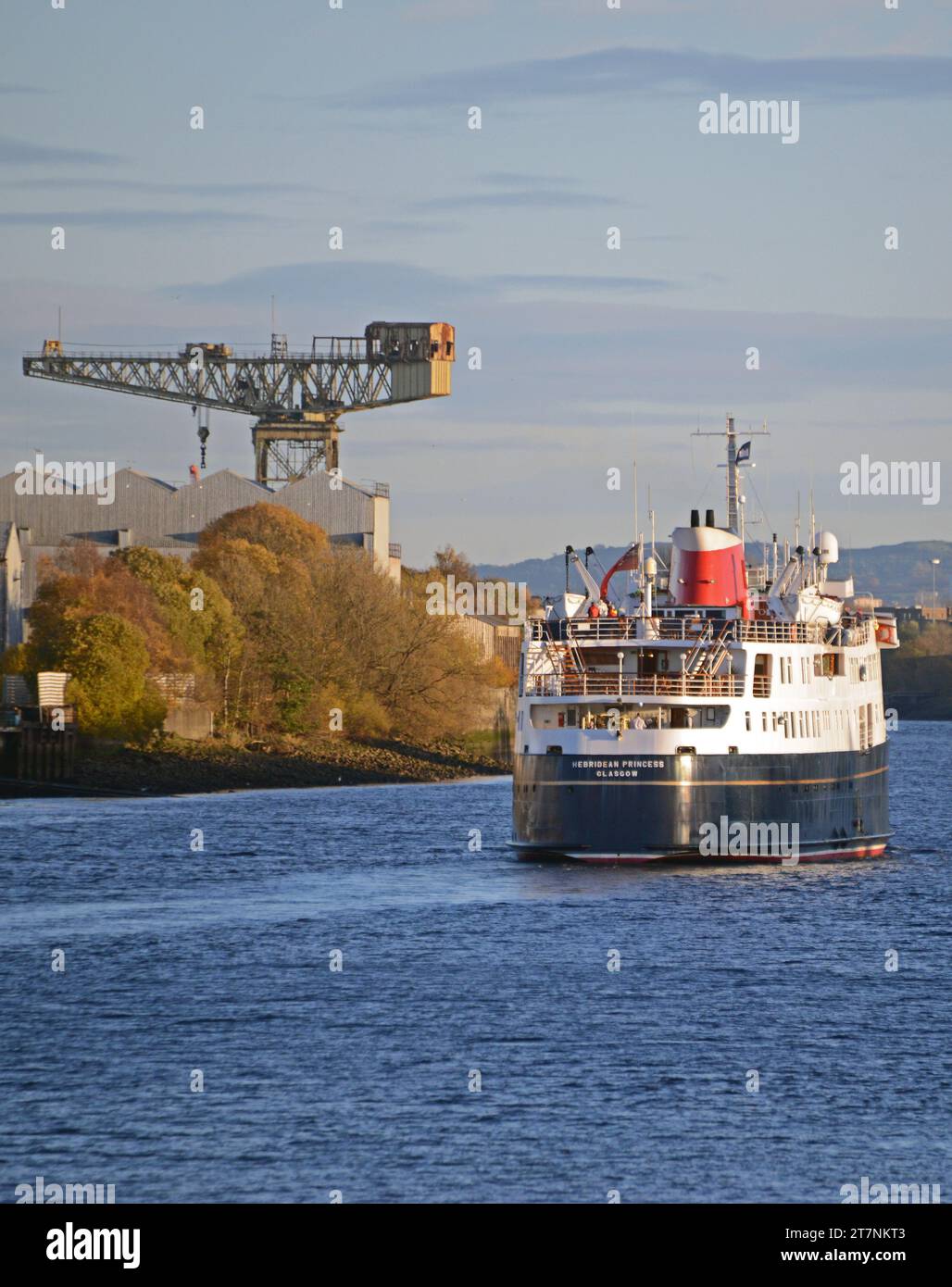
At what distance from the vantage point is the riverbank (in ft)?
344

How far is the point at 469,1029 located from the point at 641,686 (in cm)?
2325

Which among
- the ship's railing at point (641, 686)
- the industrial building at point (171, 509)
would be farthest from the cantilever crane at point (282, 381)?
the ship's railing at point (641, 686)

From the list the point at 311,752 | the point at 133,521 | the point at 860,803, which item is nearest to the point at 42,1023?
the point at 860,803

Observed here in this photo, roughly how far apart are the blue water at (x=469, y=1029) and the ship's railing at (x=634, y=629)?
23.3 ft

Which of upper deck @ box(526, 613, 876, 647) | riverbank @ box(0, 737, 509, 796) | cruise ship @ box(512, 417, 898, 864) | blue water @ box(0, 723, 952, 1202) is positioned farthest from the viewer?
riverbank @ box(0, 737, 509, 796)

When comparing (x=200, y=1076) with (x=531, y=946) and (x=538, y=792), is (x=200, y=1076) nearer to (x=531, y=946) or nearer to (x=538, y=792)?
(x=531, y=946)

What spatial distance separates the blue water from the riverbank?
120 feet

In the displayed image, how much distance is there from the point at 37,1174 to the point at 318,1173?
3.91 meters

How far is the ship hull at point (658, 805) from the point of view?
58531 millimetres
